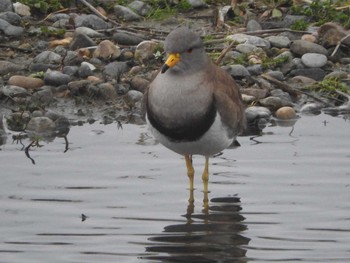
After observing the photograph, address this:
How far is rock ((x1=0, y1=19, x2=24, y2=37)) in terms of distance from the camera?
12055 millimetres

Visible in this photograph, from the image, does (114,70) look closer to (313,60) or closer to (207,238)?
(313,60)

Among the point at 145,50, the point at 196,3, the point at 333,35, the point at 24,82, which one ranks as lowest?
the point at 24,82

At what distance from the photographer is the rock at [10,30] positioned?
12.1 meters

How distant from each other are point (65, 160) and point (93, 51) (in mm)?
2879

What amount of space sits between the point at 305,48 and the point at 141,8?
2326mm

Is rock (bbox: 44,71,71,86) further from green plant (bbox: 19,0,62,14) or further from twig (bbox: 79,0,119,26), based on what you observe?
green plant (bbox: 19,0,62,14)

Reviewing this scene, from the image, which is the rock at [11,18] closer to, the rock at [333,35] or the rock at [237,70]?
the rock at [237,70]

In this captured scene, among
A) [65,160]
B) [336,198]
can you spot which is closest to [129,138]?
[65,160]

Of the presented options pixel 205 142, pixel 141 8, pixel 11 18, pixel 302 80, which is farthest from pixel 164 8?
pixel 205 142

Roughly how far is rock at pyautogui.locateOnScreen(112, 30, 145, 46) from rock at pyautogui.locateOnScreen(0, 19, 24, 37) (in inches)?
43.2

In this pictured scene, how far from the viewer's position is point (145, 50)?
38.3ft

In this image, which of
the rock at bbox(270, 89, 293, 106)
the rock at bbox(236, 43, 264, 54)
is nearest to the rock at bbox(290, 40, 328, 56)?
the rock at bbox(236, 43, 264, 54)

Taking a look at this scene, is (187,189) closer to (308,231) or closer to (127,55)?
(308,231)

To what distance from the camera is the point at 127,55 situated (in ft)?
38.4
